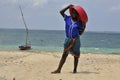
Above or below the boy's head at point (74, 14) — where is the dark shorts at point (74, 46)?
below

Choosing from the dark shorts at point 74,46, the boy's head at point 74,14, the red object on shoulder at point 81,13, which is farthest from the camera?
the dark shorts at point 74,46

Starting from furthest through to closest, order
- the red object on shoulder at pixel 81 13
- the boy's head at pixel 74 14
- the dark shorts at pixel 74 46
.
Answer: the dark shorts at pixel 74 46
the boy's head at pixel 74 14
the red object on shoulder at pixel 81 13

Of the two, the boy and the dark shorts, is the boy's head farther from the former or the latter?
the dark shorts

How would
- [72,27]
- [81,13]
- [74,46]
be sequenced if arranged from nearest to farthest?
[81,13] < [72,27] < [74,46]

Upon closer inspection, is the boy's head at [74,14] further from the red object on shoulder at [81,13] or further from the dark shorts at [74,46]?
the dark shorts at [74,46]

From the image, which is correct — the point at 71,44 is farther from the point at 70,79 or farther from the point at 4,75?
the point at 4,75

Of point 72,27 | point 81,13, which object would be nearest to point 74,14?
point 81,13

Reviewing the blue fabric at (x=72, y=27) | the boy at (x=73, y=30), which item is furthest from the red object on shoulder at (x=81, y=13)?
the blue fabric at (x=72, y=27)

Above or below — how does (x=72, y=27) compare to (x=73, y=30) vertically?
above

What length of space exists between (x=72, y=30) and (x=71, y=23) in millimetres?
243

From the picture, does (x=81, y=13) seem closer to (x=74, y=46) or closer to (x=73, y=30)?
(x=73, y=30)

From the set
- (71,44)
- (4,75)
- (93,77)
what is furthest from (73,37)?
(4,75)

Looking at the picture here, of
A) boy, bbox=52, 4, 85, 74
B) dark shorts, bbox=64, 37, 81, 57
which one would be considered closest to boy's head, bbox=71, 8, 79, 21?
boy, bbox=52, 4, 85, 74

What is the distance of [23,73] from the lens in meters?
14.5
